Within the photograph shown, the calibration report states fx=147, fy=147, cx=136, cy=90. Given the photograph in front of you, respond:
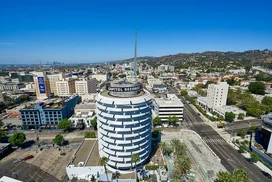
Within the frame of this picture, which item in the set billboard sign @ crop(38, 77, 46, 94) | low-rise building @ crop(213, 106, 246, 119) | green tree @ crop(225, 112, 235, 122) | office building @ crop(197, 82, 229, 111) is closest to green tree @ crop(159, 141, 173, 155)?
green tree @ crop(225, 112, 235, 122)

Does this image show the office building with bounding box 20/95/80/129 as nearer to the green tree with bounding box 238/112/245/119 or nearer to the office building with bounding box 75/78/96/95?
the office building with bounding box 75/78/96/95

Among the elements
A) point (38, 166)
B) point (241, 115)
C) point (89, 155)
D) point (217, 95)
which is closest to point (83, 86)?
point (38, 166)

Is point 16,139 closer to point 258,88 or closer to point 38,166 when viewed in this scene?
point 38,166

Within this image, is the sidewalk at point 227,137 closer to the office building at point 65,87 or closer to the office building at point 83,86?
the office building at point 83,86

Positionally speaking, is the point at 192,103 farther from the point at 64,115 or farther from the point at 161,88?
the point at 64,115

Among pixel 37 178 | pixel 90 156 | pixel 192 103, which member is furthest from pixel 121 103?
pixel 192 103

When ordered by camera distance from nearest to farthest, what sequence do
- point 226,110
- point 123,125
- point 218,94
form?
point 123,125 → point 226,110 → point 218,94
